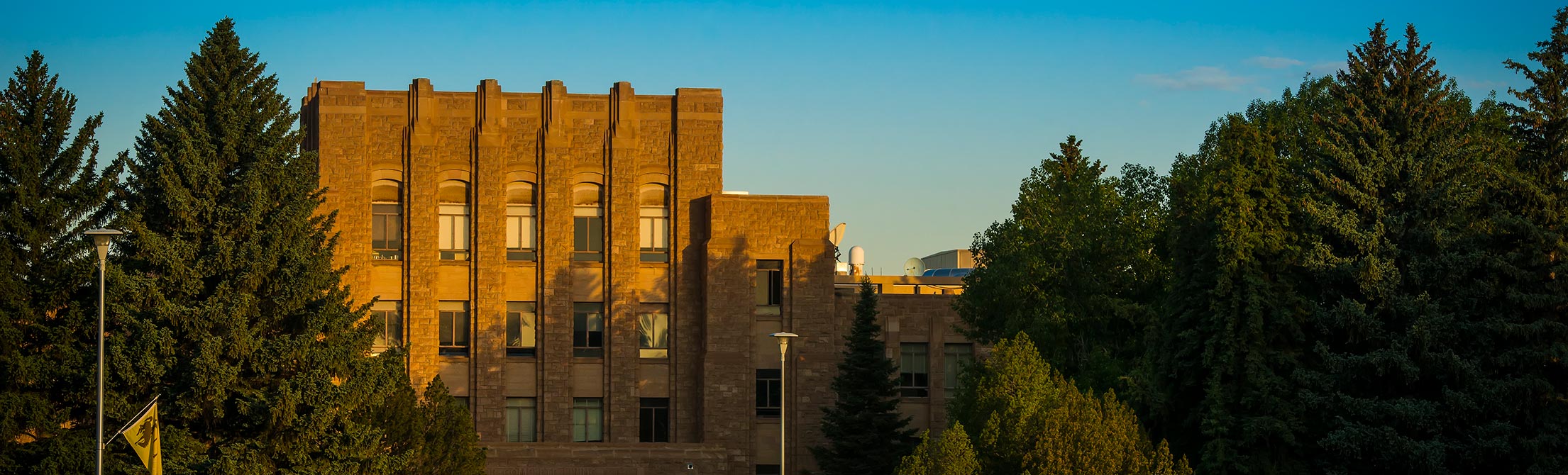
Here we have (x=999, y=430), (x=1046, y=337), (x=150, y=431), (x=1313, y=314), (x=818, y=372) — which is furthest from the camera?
(x=818, y=372)

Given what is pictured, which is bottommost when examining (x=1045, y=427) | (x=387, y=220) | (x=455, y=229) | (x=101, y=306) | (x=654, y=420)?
(x=654, y=420)

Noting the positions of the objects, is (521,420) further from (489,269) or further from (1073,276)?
(1073,276)

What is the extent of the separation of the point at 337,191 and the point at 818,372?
16.8 metres

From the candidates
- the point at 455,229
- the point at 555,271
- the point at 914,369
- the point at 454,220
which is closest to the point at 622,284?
the point at 555,271

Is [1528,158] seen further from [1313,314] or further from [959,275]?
[959,275]

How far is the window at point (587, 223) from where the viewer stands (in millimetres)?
60656

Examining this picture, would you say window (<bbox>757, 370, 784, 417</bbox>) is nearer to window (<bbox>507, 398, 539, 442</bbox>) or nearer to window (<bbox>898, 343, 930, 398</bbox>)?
window (<bbox>898, 343, 930, 398</bbox>)


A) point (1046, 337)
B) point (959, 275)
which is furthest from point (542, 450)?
point (959, 275)

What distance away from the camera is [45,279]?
142ft

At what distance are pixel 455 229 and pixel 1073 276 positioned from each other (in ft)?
67.1

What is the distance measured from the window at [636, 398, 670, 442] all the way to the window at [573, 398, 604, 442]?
4.40ft

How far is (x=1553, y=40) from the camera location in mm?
46094

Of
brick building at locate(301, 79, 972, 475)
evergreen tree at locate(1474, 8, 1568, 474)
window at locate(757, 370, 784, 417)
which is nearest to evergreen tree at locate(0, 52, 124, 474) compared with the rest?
brick building at locate(301, 79, 972, 475)

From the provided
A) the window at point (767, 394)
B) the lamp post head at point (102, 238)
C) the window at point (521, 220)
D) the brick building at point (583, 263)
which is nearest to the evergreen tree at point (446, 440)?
the brick building at point (583, 263)
